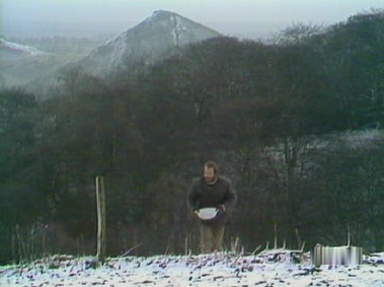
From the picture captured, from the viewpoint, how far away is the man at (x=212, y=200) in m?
4.52

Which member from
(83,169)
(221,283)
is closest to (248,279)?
(221,283)

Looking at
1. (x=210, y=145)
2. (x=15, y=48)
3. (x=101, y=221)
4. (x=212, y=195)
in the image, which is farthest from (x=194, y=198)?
(x=15, y=48)

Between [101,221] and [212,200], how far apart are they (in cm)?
45

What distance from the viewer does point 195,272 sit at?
14.4ft

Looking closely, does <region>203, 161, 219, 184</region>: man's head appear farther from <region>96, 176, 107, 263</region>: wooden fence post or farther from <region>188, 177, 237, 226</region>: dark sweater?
<region>96, 176, 107, 263</region>: wooden fence post

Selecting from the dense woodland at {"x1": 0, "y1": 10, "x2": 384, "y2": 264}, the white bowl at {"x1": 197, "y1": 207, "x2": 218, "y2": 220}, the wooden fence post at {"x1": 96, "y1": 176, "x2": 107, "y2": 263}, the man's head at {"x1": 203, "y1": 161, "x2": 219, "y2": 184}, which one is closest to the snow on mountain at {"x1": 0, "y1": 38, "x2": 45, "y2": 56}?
the dense woodland at {"x1": 0, "y1": 10, "x2": 384, "y2": 264}

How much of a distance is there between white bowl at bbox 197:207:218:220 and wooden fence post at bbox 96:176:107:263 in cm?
38

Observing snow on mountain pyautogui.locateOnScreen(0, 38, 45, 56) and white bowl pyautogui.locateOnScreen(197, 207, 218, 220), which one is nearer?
snow on mountain pyautogui.locateOnScreen(0, 38, 45, 56)

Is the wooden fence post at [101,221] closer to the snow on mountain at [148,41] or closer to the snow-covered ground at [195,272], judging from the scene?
the snow-covered ground at [195,272]

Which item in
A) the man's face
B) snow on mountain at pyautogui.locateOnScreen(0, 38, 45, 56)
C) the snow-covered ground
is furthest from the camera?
the man's face

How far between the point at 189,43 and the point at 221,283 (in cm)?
98

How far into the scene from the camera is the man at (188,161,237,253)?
452cm

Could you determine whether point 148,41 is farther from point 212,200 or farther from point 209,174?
point 212,200

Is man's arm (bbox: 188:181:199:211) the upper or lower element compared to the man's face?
lower
